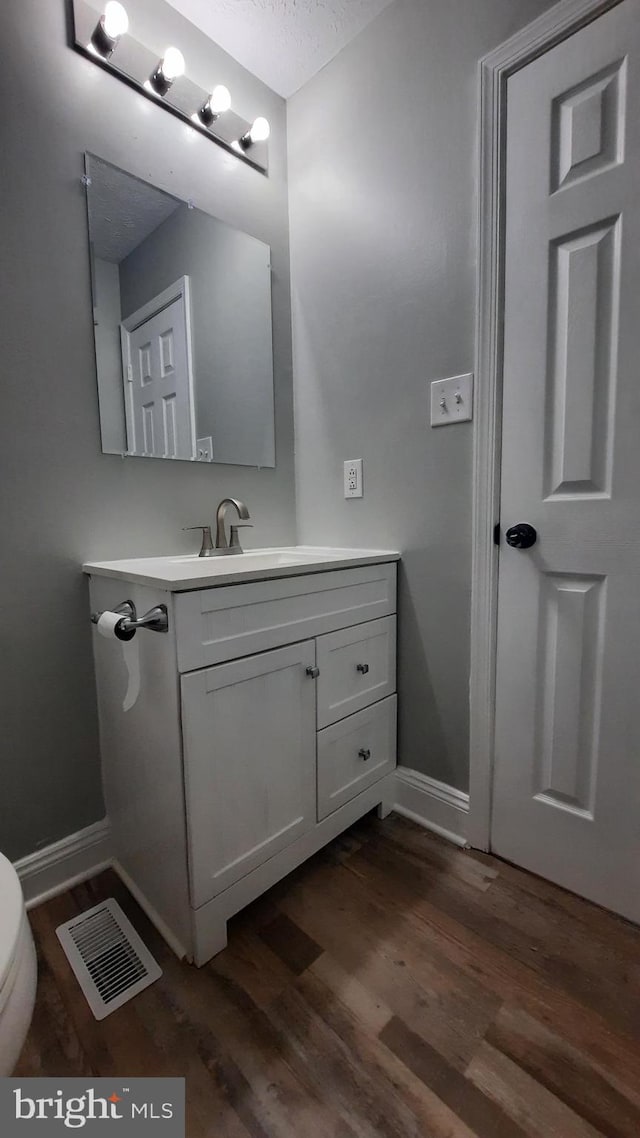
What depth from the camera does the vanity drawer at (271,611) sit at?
90 centimetres

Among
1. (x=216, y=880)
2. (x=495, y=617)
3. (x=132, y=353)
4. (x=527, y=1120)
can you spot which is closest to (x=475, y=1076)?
(x=527, y=1120)

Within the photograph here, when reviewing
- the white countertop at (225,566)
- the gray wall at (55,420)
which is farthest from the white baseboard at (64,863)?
the white countertop at (225,566)

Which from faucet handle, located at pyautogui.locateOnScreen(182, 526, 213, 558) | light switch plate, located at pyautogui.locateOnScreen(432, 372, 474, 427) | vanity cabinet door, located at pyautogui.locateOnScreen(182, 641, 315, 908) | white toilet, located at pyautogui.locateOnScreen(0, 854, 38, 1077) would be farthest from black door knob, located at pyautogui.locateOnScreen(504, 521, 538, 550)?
white toilet, located at pyautogui.locateOnScreen(0, 854, 38, 1077)

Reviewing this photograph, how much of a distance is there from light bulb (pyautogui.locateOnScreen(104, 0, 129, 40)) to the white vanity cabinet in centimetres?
125

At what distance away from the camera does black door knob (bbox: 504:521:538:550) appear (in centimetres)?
113

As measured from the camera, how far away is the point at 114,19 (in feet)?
3.64

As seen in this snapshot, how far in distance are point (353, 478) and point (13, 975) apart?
1.29 meters

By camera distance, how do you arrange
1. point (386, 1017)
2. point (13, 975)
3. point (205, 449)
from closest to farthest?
point (13, 975) → point (386, 1017) → point (205, 449)

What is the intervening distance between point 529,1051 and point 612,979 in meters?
0.25

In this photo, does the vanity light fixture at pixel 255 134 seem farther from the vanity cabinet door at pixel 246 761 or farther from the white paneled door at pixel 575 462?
the vanity cabinet door at pixel 246 761

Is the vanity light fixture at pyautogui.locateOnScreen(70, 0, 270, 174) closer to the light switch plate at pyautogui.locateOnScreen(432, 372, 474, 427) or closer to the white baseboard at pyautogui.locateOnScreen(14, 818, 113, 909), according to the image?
the light switch plate at pyautogui.locateOnScreen(432, 372, 474, 427)

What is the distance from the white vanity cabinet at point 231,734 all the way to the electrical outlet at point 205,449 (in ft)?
1.56

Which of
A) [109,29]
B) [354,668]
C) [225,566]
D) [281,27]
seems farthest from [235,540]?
[281,27]

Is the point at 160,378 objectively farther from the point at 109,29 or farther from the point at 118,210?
the point at 109,29
